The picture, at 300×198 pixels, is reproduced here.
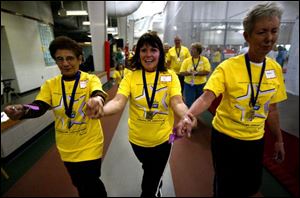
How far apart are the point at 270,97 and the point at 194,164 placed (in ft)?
5.33

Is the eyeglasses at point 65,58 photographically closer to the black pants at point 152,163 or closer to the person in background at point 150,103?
the person in background at point 150,103

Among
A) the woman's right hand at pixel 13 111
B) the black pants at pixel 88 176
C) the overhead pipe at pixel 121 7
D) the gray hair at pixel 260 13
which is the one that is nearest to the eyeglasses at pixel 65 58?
the woman's right hand at pixel 13 111

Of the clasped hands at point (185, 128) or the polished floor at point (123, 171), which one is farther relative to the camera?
the polished floor at point (123, 171)

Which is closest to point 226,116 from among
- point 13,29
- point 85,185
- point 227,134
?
point 227,134

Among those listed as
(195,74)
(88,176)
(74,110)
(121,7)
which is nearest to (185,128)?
(74,110)

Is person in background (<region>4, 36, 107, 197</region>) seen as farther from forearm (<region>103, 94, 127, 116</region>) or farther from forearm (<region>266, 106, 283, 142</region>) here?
forearm (<region>266, 106, 283, 142</region>)

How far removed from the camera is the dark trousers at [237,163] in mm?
895

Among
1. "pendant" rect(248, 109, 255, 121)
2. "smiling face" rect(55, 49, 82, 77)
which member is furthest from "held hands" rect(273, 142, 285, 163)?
"smiling face" rect(55, 49, 82, 77)

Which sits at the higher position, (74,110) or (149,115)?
(74,110)

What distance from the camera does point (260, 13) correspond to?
0.62 metres

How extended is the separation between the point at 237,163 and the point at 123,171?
73 cm

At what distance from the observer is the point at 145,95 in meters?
0.80

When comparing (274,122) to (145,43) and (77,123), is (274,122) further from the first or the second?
(77,123)

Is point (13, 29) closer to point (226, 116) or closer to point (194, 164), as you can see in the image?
point (194, 164)
